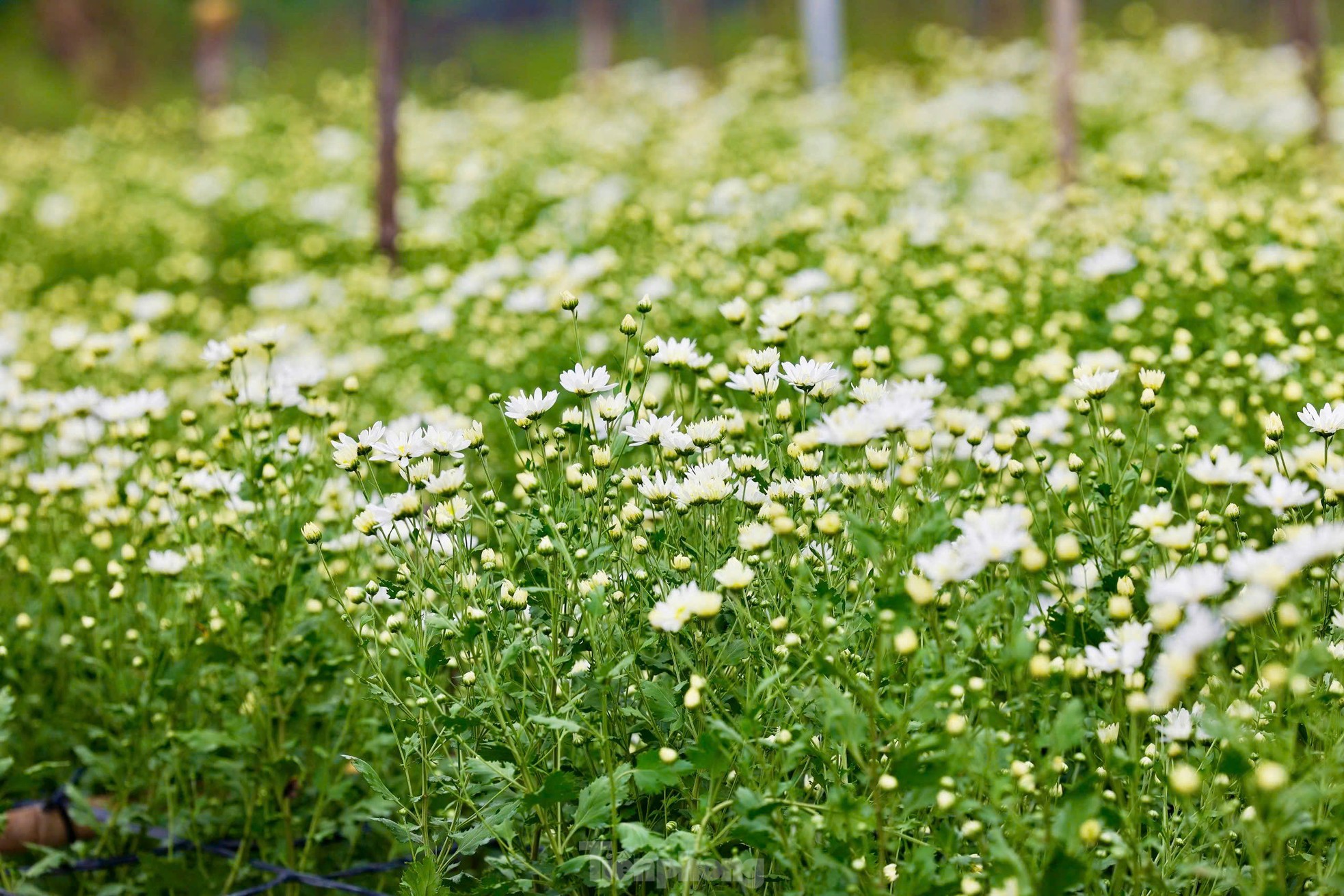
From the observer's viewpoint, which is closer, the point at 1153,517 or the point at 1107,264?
the point at 1153,517

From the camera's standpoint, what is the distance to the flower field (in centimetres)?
162

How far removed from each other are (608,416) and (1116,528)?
3.04ft

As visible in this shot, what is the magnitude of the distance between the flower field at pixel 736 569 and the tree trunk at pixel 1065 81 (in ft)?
4.97

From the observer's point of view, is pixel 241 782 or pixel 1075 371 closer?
pixel 1075 371

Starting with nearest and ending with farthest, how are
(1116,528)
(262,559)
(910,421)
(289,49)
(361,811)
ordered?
(910,421)
(1116,528)
(262,559)
(361,811)
(289,49)

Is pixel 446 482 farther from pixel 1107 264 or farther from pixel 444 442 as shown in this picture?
pixel 1107 264

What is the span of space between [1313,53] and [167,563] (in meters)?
7.42

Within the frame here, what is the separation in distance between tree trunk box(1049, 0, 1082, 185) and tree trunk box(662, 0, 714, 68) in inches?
328

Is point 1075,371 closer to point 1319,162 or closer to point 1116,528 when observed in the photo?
point 1116,528

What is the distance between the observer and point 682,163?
7305 millimetres

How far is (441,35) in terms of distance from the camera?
2708 cm

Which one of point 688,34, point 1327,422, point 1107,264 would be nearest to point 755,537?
point 1327,422

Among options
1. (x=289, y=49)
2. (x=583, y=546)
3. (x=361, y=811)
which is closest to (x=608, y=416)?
(x=583, y=546)

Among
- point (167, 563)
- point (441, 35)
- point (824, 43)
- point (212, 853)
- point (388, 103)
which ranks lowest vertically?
point (212, 853)
